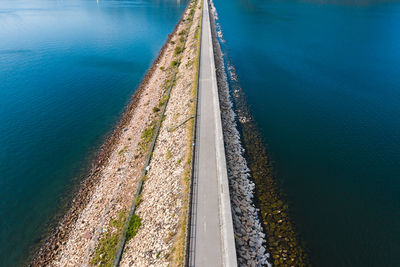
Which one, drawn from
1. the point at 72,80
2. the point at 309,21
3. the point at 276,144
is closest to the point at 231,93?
the point at 276,144

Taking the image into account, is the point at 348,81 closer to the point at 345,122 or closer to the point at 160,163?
the point at 345,122

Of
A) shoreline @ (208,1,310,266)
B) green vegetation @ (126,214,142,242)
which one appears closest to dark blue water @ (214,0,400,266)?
shoreline @ (208,1,310,266)

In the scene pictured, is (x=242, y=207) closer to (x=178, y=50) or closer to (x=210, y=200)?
(x=210, y=200)

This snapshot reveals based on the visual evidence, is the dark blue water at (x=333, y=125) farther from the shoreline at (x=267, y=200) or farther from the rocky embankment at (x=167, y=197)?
the rocky embankment at (x=167, y=197)

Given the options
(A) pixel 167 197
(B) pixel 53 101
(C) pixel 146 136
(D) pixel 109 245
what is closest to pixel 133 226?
(D) pixel 109 245

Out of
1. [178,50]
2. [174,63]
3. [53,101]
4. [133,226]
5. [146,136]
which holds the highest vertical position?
[178,50]

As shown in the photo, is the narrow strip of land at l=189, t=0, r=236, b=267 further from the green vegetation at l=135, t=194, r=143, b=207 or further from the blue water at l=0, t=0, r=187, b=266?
the blue water at l=0, t=0, r=187, b=266
